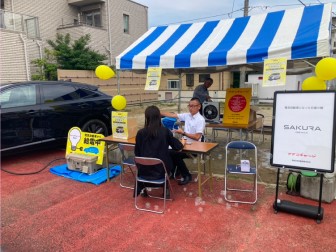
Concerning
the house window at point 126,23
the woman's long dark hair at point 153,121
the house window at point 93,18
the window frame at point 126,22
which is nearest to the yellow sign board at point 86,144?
the woman's long dark hair at point 153,121

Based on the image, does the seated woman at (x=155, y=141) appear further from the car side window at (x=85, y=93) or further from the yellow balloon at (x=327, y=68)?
the car side window at (x=85, y=93)

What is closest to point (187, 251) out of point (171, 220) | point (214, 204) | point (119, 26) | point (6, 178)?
point (171, 220)

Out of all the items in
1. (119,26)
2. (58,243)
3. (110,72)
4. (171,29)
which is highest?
(119,26)

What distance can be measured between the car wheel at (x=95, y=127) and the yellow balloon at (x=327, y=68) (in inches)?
179

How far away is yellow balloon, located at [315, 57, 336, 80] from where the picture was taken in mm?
3283

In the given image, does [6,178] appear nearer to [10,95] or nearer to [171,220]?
[10,95]

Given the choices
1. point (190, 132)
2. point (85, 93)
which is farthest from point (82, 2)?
point (190, 132)

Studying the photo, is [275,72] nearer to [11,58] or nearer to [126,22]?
[11,58]

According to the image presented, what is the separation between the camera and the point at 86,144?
4.74 meters

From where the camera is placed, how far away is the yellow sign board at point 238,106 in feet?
17.3

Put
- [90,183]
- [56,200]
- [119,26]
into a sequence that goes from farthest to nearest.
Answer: [119,26] < [90,183] < [56,200]

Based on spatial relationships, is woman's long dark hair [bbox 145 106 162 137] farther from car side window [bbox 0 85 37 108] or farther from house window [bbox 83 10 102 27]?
house window [bbox 83 10 102 27]

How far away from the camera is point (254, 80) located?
1947 centimetres

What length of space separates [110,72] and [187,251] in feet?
11.4
